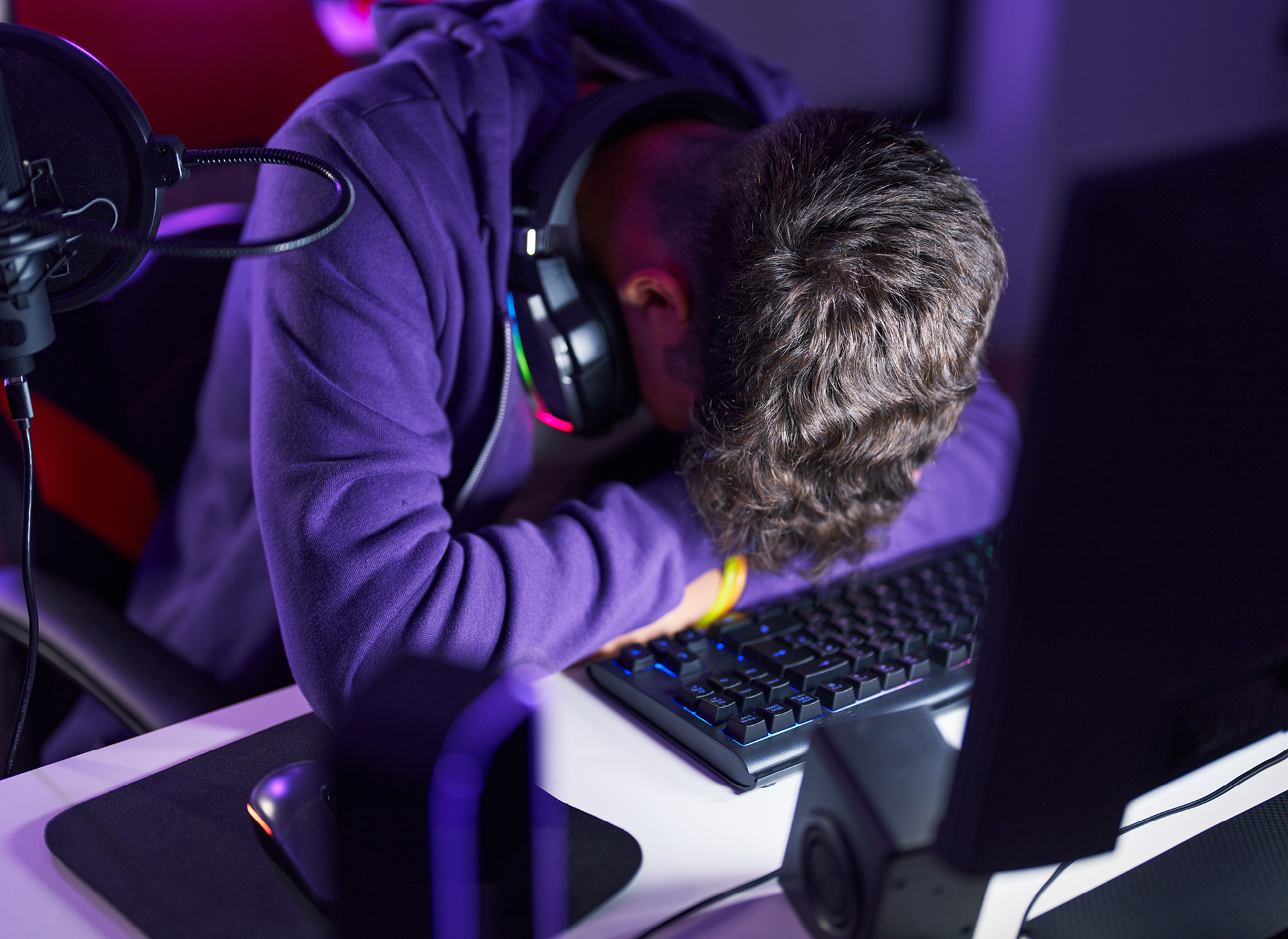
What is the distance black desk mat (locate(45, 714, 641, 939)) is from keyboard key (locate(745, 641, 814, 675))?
0.16 metres

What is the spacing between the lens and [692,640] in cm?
70

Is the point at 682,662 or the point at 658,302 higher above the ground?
the point at 658,302

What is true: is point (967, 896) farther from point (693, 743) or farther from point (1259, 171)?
point (1259, 171)

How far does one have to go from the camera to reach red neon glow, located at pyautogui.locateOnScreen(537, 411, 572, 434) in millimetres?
832

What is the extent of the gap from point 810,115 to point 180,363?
688mm

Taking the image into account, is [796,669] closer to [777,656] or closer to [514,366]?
[777,656]

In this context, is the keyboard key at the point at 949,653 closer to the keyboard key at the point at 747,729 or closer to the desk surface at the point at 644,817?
the desk surface at the point at 644,817

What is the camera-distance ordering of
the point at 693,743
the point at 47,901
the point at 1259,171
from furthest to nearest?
the point at 693,743 < the point at 47,901 < the point at 1259,171

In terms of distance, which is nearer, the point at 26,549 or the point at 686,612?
the point at 26,549

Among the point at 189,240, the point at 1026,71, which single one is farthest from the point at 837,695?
the point at 1026,71

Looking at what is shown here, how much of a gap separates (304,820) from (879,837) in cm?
31

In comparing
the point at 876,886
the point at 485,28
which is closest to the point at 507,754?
the point at 876,886

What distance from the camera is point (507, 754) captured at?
41 cm

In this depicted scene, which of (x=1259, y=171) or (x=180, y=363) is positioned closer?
(x=1259, y=171)
